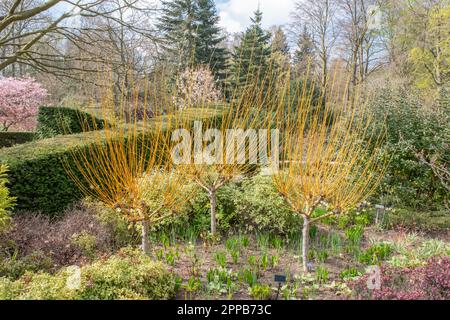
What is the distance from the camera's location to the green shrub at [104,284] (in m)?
2.49

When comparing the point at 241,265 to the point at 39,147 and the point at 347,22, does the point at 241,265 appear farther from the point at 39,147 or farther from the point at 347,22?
the point at 347,22

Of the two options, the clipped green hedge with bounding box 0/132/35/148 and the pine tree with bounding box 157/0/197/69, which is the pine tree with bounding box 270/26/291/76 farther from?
the clipped green hedge with bounding box 0/132/35/148

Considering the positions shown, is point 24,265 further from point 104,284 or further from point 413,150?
point 413,150

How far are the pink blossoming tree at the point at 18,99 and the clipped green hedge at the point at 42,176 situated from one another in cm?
838

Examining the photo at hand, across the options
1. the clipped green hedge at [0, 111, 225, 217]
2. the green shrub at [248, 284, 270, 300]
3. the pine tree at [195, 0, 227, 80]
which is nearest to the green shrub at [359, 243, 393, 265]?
the green shrub at [248, 284, 270, 300]

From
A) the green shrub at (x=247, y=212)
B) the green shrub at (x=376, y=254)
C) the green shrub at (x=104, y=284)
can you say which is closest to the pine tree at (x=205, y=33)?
the green shrub at (x=247, y=212)

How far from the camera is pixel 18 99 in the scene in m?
12.0

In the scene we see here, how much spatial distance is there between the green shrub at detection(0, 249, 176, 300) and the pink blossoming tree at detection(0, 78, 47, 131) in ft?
37.3

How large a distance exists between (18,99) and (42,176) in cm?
931

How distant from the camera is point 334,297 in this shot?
9.21 ft

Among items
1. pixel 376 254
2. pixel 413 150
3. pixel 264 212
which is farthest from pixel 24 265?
pixel 413 150

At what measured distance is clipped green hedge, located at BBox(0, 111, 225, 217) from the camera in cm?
440
